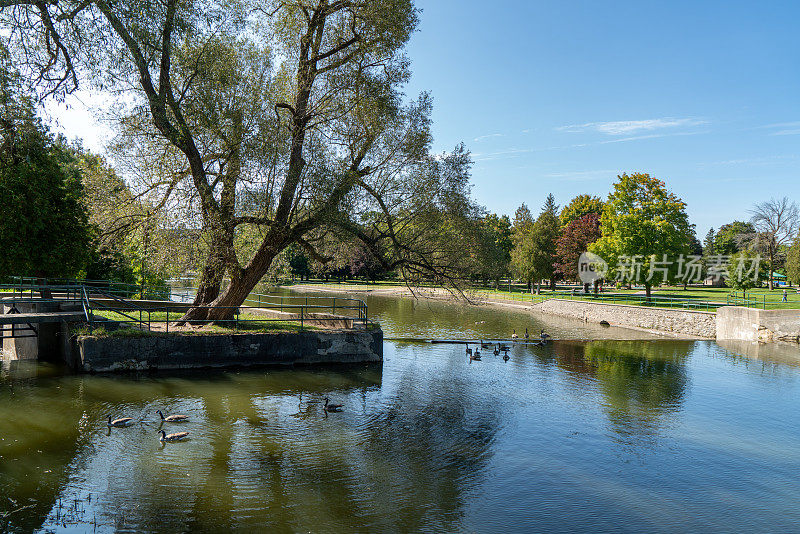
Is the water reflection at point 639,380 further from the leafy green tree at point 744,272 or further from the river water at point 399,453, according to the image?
Answer: the leafy green tree at point 744,272

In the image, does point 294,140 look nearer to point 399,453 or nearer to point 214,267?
A: point 214,267

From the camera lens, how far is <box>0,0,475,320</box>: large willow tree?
1812 cm

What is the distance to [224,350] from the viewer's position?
718 inches

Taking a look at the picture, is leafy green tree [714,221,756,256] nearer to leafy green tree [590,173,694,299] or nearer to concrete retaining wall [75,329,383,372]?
leafy green tree [590,173,694,299]

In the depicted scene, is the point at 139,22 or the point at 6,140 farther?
the point at 139,22

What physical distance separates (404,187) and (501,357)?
924 cm

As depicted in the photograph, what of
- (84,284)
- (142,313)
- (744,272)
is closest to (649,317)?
(744,272)

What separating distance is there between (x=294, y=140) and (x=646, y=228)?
32.6 metres

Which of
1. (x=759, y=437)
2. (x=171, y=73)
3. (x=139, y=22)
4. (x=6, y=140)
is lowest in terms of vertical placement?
(x=759, y=437)

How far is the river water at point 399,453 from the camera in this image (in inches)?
323

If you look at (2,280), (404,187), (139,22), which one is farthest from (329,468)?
(2,280)

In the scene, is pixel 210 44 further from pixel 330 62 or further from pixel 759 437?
pixel 759 437

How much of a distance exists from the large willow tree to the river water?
5.30 m

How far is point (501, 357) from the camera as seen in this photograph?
23734mm
